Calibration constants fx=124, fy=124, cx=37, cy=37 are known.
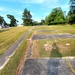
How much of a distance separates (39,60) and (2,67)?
5.69 feet

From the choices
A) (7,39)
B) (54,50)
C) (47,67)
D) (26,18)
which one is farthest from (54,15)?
(47,67)

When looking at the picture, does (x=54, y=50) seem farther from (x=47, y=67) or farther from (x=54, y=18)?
(x=54, y=18)

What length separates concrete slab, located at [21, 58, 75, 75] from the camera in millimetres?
4667

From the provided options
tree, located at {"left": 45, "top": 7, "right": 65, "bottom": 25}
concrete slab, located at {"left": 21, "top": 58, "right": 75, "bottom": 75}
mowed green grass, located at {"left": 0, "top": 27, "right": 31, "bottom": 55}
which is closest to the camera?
concrete slab, located at {"left": 21, "top": 58, "right": 75, "bottom": 75}

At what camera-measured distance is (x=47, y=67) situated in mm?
5109

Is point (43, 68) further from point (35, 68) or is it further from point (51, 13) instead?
point (51, 13)

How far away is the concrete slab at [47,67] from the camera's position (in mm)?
4667

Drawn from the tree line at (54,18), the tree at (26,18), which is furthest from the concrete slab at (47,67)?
the tree at (26,18)

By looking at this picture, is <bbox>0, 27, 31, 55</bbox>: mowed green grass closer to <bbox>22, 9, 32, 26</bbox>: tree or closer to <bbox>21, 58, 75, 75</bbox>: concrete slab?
<bbox>21, 58, 75, 75</bbox>: concrete slab

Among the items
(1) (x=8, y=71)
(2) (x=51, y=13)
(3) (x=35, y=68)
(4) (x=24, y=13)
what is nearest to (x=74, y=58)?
(3) (x=35, y=68)

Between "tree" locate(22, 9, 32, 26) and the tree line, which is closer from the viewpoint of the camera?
the tree line

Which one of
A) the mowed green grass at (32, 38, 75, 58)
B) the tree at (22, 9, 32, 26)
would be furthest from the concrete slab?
the tree at (22, 9, 32, 26)

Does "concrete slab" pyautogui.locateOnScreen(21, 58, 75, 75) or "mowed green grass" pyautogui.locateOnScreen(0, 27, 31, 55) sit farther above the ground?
"concrete slab" pyautogui.locateOnScreen(21, 58, 75, 75)

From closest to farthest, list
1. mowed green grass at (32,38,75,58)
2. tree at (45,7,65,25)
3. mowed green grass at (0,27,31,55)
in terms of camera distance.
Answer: mowed green grass at (32,38,75,58) → mowed green grass at (0,27,31,55) → tree at (45,7,65,25)
